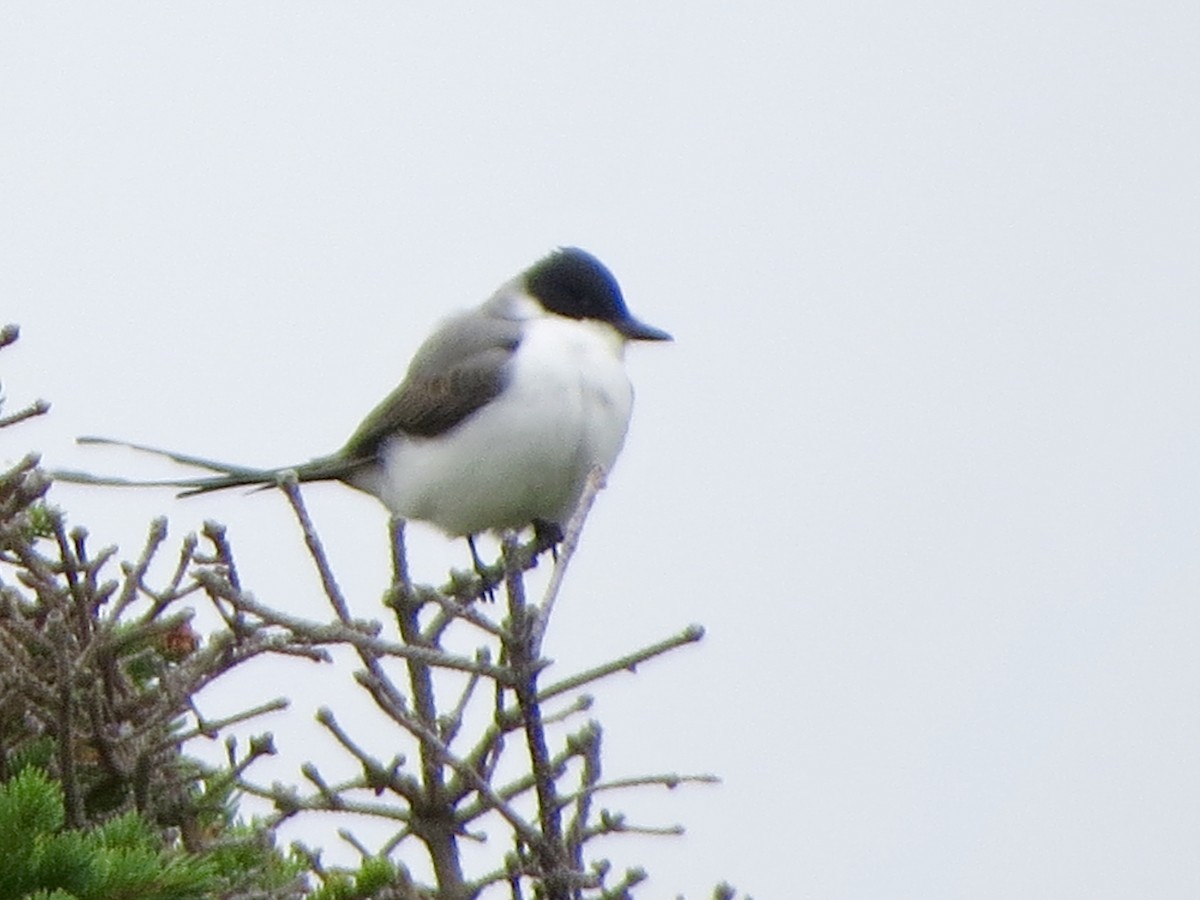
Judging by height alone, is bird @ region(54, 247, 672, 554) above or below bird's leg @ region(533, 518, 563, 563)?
above

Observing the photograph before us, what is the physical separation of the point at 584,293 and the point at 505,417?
0.80m

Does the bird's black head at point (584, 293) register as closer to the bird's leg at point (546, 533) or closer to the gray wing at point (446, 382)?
the gray wing at point (446, 382)

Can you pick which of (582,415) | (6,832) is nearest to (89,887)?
(6,832)

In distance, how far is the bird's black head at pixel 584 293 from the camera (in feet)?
19.7

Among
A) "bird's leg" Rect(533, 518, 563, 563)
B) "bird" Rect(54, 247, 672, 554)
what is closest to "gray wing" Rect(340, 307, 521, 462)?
"bird" Rect(54, 247, 672, 554)

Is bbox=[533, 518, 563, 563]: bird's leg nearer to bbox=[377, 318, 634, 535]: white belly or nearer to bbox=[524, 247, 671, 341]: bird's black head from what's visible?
bbox=[377, 318, 634, 535]: white belly

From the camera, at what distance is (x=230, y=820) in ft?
10.5

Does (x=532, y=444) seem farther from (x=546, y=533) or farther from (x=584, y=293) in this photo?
(x=584, y=293)

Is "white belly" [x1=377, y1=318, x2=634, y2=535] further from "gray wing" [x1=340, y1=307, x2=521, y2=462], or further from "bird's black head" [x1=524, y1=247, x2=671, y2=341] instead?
"bird's black head" [x1=524, y1=247, x2=671, y2=341]

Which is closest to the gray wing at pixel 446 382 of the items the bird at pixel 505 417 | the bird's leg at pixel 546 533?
the bird at pixel 505 417

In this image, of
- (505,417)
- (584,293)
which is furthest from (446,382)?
(584,293)

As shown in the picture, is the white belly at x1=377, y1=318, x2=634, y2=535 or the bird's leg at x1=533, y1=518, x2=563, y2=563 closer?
the white belly at x1=377, y1=318, x2=634, y2=535

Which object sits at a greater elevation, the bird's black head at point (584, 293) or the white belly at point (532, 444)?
the bird's black head at point (584, 293)

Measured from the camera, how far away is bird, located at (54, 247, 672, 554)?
17.5 feet
